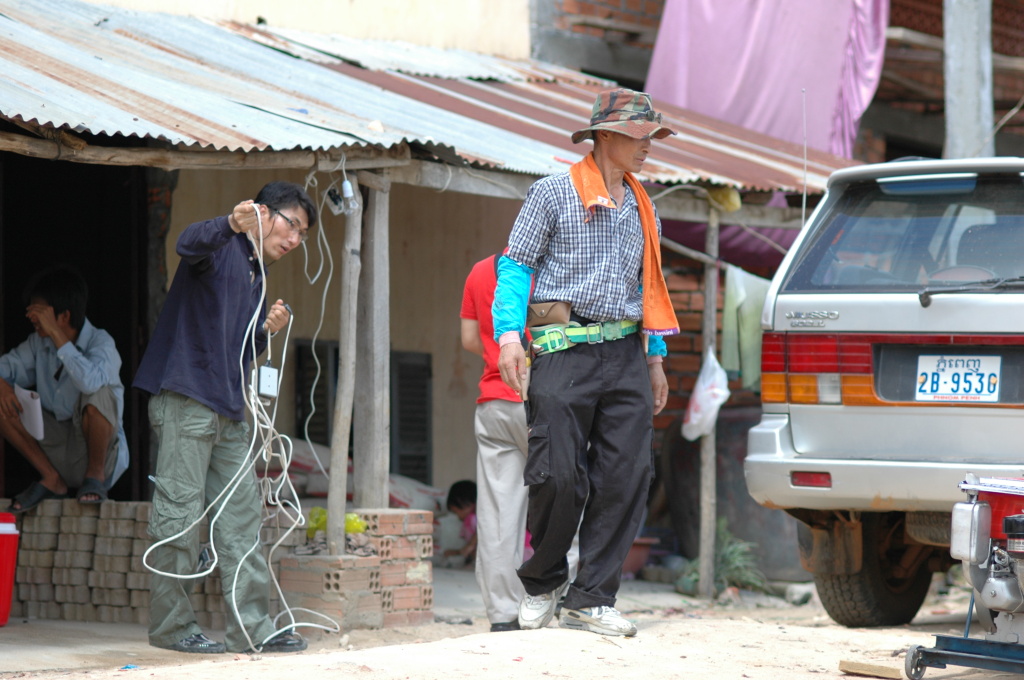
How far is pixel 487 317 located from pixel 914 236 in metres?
1.81

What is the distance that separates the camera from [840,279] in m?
5.50

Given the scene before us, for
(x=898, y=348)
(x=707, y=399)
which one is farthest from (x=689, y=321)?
(x=898, y=348)

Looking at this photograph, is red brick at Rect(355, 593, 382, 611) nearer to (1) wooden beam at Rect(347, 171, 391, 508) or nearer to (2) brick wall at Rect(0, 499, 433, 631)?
(2) brick wall at Rect(0, 499, 433, 631)

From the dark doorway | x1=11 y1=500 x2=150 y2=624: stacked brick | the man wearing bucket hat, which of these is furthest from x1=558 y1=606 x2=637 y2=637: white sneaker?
the dark doorway

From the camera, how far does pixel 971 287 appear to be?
5.20 metres

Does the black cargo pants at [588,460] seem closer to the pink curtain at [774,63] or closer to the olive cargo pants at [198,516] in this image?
the olive cargo pants at [198,516]

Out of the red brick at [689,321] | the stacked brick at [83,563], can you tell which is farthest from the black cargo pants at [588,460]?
the red brick at [689,321]

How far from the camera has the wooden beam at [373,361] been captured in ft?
21.6

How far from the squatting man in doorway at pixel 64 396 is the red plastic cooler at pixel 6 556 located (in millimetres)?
722

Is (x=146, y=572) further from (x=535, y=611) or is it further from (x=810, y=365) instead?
(x=810, y=365)

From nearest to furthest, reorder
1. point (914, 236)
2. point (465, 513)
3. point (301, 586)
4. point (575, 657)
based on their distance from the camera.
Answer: point (575, 657), point (914, 236), point (301, 586), point (465, 513)

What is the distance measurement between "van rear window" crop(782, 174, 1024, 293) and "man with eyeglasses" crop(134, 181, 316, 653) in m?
2.06

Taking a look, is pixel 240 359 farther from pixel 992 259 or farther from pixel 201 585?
pixel 992 259

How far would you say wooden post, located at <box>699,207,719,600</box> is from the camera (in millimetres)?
8367
